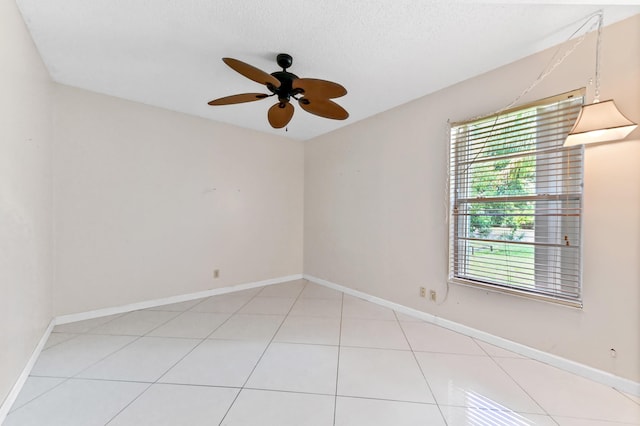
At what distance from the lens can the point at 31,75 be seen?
1851 mm

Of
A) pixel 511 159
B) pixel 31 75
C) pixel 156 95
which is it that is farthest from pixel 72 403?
pixel 511 159

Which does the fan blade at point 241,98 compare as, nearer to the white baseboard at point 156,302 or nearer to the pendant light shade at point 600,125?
the pendant light shade at point 600,125

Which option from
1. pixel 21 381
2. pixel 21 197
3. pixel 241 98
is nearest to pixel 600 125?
pixel 241 98

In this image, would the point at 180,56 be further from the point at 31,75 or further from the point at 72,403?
the point at 72,403

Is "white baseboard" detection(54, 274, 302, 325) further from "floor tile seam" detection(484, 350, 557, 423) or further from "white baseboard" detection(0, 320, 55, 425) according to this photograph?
"floor tile seam" detection(484, 350, 557, 423)

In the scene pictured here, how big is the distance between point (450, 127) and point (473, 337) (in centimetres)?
193

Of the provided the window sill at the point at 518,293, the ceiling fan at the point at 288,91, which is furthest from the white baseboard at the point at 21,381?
the window sill at the point at 518,293

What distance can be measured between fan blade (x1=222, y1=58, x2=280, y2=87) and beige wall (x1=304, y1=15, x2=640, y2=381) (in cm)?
168

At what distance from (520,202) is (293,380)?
7.03 ft

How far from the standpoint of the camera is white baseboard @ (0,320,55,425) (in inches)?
53.4

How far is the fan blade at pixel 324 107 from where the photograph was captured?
2004 millimetres

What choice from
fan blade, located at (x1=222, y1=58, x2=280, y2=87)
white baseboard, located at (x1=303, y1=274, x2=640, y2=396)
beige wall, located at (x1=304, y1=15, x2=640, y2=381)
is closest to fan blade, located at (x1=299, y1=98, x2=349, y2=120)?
fan blade, located at (x1=222, y1=58, x2=280, y2=87)

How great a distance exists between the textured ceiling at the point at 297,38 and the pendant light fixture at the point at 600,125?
1.65 ft

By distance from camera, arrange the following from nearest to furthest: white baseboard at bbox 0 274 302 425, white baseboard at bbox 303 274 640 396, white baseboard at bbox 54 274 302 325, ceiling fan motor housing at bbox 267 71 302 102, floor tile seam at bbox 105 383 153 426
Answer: floor tile seam at bbox 105 383 153 426 → white baseboard at bbox 0 274 302 425 → white baseboard at bbox 303 274 640 396 → ceiling fan motor housing at bbox 267 71 302 102 → white baseboard at bbox 54 274 302 325
